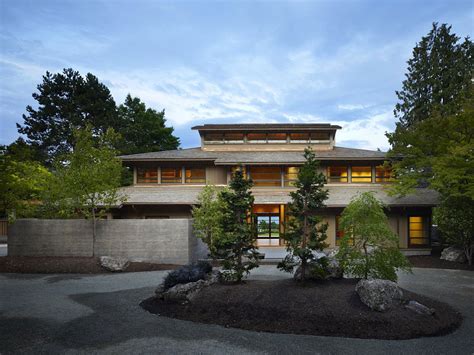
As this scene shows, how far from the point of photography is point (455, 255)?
64.6ft

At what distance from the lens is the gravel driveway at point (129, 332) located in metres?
7.11

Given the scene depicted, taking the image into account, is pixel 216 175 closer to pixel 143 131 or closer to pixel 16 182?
pixel 16 182

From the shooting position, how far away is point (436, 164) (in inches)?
695

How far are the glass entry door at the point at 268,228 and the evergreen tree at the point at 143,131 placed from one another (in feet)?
78.4

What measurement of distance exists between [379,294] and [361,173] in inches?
782

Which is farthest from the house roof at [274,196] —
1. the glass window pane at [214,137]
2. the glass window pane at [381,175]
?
the glass window pane at [214,137]

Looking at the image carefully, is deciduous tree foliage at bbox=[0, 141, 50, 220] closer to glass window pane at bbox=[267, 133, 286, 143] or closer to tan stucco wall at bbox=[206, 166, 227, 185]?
tan stucco wall at bbox=[206, 166, 227, 185]

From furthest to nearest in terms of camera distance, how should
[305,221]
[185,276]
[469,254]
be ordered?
1. [469,254]
2. [185,276]
3. [305,221]

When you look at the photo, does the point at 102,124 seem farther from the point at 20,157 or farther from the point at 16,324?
the point at 16,324

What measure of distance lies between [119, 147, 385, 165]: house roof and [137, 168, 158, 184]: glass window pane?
1.33 metres

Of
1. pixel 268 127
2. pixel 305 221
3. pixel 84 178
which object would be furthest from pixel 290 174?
pixel 305 221

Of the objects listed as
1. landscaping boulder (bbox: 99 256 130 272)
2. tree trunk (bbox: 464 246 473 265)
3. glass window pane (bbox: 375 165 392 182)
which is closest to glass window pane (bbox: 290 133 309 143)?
glass window pane (bbox: 375 165 392 182)

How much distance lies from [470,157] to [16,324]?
20.4 meters

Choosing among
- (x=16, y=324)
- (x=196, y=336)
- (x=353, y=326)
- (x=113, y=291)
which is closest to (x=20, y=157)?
(x=113, y=291)
